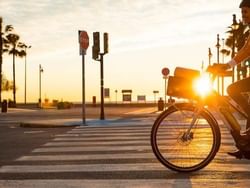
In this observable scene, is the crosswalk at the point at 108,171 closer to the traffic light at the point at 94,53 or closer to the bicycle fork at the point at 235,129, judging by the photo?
the bicycle fork at the point at 235,129

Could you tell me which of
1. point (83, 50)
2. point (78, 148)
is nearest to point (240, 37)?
point (83, 50)

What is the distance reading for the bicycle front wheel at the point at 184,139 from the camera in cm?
736

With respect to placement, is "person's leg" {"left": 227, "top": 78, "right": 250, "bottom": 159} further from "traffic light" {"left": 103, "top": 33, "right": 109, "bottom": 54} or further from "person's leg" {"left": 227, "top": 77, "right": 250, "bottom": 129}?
"traffic light" {"left": 103, "top": 33, "right": 109, "bottom": 54}

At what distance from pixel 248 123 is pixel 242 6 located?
4.58ft

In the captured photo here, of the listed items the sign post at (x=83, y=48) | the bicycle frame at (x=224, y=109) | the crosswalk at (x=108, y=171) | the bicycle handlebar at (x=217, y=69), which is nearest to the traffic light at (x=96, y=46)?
the sign post at (x=83, y=48)

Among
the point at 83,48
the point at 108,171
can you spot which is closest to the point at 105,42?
the point at 83,48

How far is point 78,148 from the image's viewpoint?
1097cm

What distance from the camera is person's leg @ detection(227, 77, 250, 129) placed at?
702 cm

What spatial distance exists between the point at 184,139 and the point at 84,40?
1339 centimetres

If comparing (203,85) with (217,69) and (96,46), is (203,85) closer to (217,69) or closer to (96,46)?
(217,69)

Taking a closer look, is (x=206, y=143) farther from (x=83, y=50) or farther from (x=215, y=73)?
(x=83, y=50)

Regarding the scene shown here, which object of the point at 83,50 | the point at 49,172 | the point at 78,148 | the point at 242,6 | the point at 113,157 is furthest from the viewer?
the point at 83,50

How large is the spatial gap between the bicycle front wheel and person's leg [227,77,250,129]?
Result: 41cm

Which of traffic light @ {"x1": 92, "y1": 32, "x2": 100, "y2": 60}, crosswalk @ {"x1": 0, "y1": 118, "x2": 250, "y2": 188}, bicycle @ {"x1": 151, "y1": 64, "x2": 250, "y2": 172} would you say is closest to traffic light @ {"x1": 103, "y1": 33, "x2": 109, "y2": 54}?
traffic light @ {"x1": 92, "y1": 32, "x2": 100, "y2": 60}
